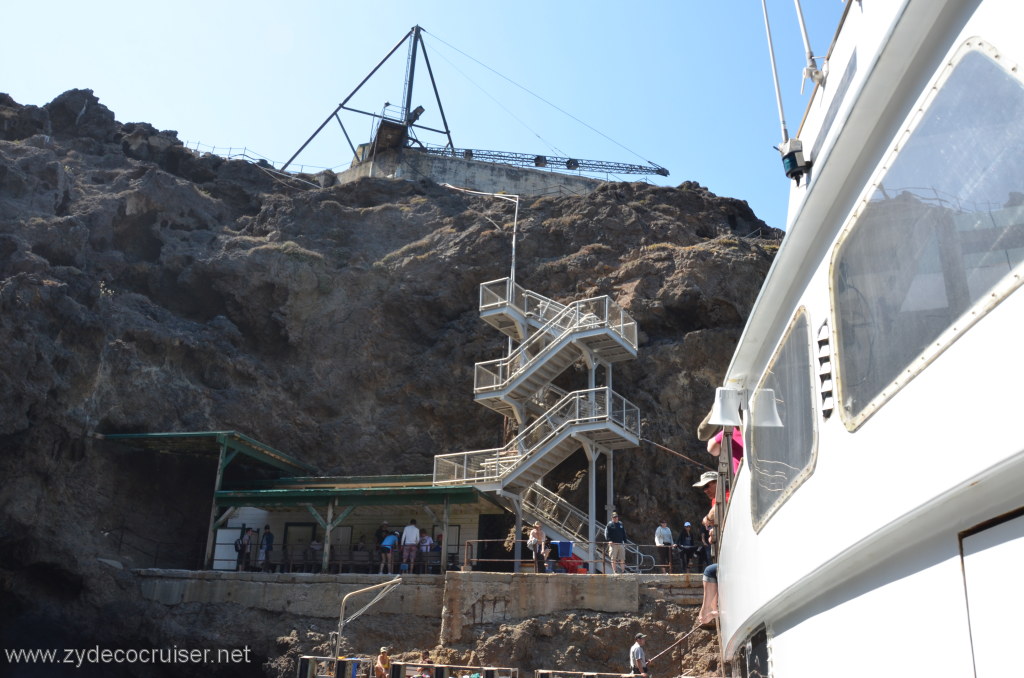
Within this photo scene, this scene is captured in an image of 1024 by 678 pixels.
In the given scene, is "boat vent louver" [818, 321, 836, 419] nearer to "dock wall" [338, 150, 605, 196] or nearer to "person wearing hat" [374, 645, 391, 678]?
"person wearing hat" [374, 645, 391, 678]

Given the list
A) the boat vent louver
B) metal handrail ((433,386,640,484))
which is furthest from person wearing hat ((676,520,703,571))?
the boat vent louver

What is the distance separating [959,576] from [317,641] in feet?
61.5

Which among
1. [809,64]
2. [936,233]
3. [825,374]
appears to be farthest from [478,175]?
[936,233]

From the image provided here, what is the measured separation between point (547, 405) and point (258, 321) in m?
11.6

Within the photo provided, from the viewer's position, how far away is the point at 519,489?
2402cm

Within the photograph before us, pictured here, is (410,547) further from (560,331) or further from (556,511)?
(560,331)

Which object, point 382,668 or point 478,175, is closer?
point 382,668

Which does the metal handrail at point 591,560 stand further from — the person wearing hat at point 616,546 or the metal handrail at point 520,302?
the metal handrail at point 520,302

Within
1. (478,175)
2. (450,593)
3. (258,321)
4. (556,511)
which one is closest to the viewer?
(450,593)

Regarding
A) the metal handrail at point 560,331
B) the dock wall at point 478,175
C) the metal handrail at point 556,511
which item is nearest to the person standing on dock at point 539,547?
the metal handrail at point 556,511

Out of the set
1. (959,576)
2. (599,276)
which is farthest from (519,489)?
(959,576)

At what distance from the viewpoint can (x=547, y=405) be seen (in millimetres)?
26453
